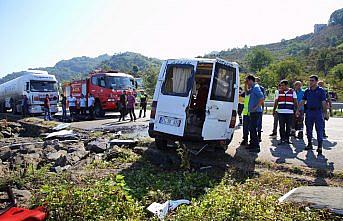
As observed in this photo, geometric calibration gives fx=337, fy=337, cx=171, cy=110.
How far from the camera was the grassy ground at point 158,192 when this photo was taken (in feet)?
13.3

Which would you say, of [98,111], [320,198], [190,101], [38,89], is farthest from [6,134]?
[320,198]

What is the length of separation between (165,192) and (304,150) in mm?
4689

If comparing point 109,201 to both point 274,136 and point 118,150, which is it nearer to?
point 118,150

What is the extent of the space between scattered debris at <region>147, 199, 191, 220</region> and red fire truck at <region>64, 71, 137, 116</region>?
1621 centimetres

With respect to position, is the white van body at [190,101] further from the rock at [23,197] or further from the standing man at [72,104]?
the standing man at [72,104]

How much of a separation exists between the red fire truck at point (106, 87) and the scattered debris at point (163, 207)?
16.2 meters

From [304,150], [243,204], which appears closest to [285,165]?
[304,150]

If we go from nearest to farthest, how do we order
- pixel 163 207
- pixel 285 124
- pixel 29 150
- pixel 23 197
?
pixel 163 207
pixel 23 197
pixel 285 124
pixel 29 150

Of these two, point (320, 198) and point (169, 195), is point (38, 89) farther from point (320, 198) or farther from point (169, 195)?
point (320, 198)

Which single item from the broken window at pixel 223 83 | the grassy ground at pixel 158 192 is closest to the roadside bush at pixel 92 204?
the grassy ground at pixel 158 192

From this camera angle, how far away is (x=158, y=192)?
5.56 meters

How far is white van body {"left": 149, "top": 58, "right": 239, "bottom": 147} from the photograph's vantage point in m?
7.76

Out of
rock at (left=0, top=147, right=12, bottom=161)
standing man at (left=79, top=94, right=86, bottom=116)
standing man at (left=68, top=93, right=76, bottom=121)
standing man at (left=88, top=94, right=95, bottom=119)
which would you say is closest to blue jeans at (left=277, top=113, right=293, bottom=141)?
rock at (left=0, top=147, right=12, bottom=161)

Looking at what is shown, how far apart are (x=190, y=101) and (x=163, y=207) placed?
3531 millimetres
